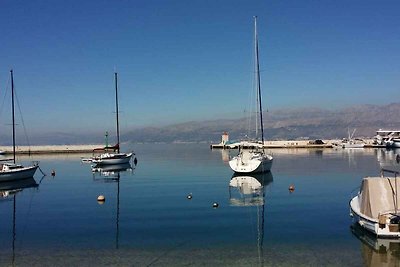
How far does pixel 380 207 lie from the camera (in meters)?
22.4

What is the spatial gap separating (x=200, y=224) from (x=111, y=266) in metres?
9.25

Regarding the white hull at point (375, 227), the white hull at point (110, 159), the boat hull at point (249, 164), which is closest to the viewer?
the white hull at point (375, 227)

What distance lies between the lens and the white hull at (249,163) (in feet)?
181

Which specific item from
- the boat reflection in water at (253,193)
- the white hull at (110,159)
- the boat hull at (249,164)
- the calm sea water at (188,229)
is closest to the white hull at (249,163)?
the boat hull at (249,164)

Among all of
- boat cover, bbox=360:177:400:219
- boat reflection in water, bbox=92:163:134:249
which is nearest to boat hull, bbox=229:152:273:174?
boat reflection in water, bbox=92:163:134:249

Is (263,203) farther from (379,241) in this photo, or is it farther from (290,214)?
(379,241)

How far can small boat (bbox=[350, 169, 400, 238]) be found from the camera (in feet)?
69.2

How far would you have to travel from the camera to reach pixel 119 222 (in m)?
27.8

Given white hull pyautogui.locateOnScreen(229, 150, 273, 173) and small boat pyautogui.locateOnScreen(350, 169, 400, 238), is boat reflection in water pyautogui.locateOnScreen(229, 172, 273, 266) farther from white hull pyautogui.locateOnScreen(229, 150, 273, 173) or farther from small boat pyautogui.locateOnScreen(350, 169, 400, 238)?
small boat pyautogui.locateOnScreen(350, 169, 400, 238)

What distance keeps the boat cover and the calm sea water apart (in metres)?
1.61

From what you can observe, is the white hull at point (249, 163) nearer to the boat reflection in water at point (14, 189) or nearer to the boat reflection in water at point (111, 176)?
the boat reflection in water at point (111, 176)

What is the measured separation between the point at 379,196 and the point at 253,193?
18273 mm

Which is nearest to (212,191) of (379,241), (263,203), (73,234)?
(263,203)

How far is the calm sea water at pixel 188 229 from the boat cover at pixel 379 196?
5.28ft
